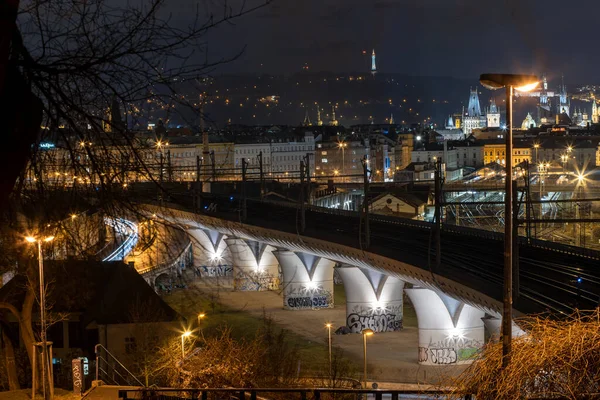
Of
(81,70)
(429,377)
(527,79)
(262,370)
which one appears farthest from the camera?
(429,377)

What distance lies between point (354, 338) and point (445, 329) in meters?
5.58

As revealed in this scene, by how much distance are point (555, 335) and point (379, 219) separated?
31.9 m

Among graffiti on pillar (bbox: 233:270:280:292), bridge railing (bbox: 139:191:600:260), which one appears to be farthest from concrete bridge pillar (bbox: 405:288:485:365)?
graffiti on pillar (bbox: 233:270:280:292)

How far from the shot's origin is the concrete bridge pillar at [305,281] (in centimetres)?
3884

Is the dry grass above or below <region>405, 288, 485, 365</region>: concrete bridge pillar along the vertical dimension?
above

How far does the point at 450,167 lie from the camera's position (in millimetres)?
115250

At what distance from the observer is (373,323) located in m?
33.0

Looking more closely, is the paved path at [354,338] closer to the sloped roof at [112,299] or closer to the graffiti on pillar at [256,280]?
the graffiti on pillar at [256,280]

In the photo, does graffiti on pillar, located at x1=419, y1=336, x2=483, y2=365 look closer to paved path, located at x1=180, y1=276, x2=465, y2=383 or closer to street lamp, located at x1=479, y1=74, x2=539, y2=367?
paved path, located at x1=180, y1=276, x2=465, y2=383

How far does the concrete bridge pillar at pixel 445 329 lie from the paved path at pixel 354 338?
56 cm

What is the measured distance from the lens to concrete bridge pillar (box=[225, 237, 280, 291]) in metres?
45.9

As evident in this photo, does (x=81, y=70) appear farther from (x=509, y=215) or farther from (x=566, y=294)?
(x=566, y=294)

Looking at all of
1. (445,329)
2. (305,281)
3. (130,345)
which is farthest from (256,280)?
(130,345)

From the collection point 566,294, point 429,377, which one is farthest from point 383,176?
point 566,294
